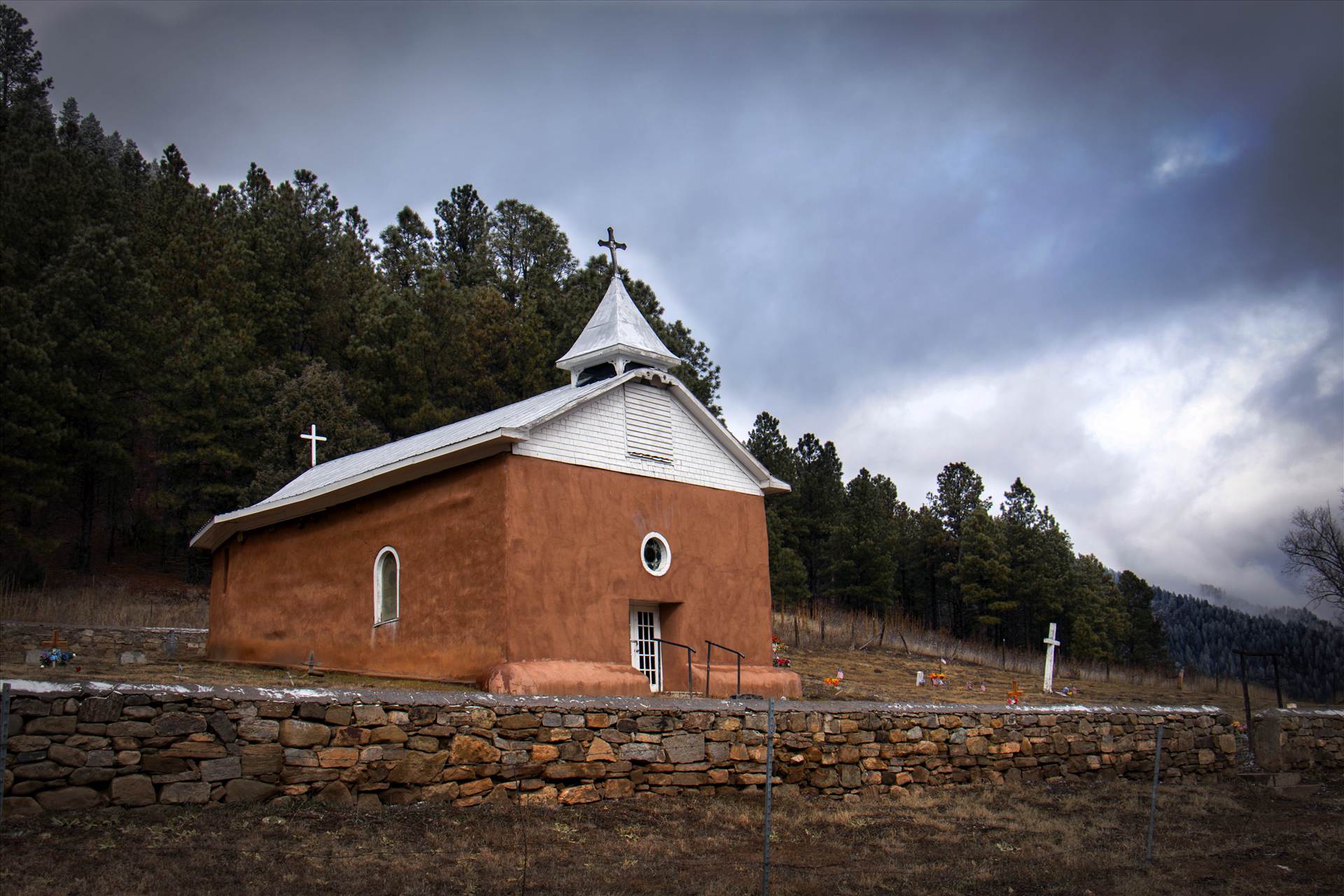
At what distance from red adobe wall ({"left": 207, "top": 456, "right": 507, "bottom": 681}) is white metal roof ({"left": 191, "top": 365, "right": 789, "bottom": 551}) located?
29cm


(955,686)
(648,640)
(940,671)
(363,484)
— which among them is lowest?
(955,686)

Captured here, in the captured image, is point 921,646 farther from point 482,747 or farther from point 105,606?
point 482,747

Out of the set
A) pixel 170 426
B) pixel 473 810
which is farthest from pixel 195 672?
pixel 170 426

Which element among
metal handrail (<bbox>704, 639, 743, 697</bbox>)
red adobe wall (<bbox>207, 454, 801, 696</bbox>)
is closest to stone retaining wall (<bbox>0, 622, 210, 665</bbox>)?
red adobe wall (<bbox>207, 454, 801, 696</bbox>)

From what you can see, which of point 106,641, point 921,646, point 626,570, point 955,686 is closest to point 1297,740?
point 955,686

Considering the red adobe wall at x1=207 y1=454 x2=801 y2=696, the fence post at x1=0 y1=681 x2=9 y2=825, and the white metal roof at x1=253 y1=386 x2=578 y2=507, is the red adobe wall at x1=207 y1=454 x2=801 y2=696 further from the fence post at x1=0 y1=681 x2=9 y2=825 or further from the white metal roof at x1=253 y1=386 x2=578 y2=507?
the fence post at x1=0 y1=681 x2=9 y2=825

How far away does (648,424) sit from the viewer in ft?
59.1

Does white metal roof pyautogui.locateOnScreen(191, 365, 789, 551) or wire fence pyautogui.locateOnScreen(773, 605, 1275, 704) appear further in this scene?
wire fence pyautogui.locateOnScreen(773, 605, 1275, 704)

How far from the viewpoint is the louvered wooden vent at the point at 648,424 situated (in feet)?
58.1

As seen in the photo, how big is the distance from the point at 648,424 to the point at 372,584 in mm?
5096

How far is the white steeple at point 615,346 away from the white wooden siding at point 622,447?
1.10 meters

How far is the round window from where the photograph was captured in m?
A: 17.4

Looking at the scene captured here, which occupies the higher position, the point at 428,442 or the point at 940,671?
the point at 428,442

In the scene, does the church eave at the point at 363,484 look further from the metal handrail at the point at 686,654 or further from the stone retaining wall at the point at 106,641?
the metal handrail at the point at 686,654
